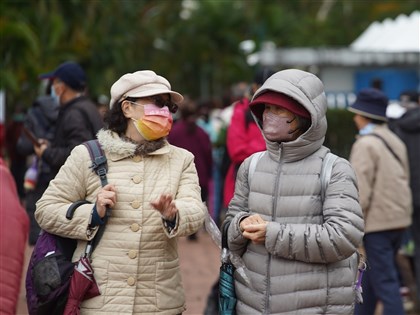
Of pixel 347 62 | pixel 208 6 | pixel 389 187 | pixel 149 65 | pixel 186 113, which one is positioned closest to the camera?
pixel 389 187

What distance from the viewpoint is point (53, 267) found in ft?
15.6

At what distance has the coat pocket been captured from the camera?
190 inches

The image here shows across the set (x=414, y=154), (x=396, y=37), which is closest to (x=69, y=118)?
(x=414, y=154)

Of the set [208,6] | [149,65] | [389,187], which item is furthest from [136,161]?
[208,6]

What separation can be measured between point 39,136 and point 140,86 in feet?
10.6

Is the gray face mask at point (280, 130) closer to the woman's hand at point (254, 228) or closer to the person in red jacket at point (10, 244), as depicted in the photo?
the woman's hand at point (254, 228)

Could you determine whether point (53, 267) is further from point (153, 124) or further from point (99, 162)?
point (153, 124)

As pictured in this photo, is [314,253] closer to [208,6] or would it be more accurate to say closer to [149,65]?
[149,65]

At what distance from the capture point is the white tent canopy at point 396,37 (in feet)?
50.4

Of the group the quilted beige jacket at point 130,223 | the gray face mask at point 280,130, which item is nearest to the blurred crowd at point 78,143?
the quilted beige jacket at point 130,223

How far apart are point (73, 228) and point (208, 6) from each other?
121 feet

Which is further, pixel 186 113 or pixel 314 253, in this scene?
pixel 186 113

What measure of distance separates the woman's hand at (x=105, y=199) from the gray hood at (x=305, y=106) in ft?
2.56

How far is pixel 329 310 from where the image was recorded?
14.6ft
